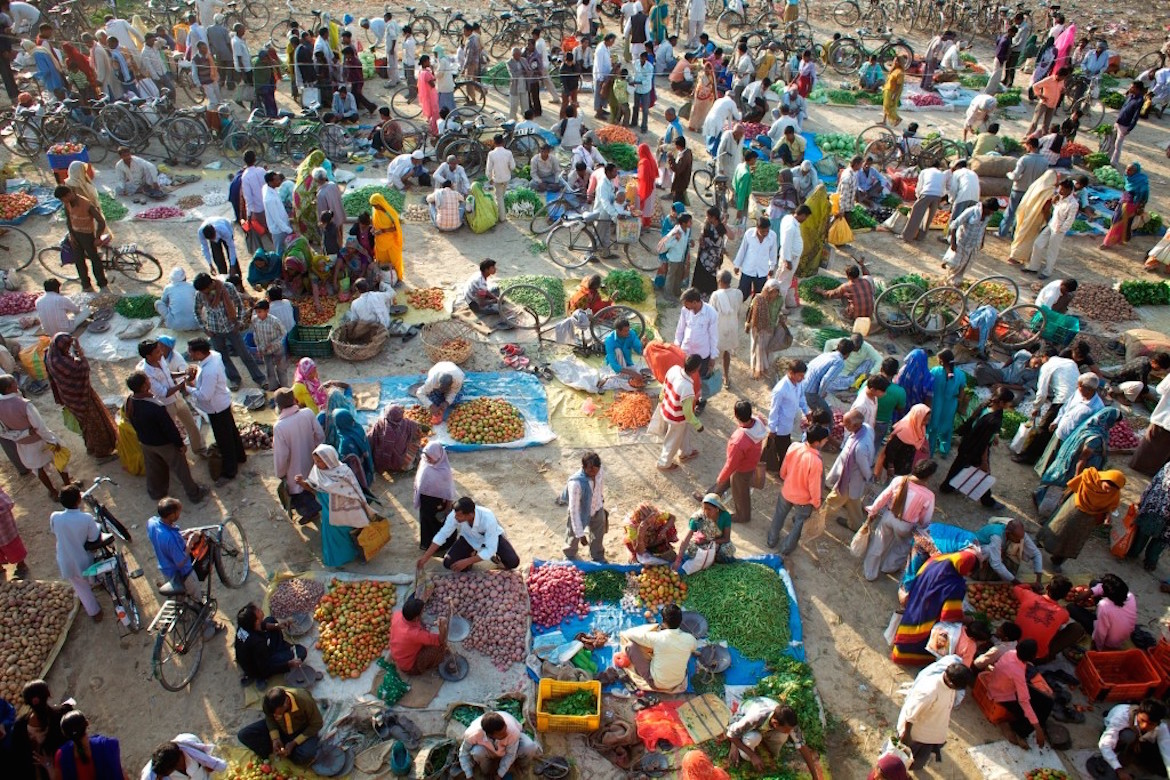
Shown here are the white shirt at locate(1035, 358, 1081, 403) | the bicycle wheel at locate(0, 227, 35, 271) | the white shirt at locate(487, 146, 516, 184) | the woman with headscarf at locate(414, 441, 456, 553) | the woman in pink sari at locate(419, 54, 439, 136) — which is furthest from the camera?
the woman in pink sari at locate(419, 54, 439, 136)

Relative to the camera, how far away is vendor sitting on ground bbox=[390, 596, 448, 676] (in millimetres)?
6254

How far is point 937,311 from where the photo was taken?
1062 centimetres

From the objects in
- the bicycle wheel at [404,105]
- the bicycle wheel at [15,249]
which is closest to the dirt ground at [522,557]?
the bicycle wheel at [15,249]

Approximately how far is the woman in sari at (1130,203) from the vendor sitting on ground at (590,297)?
8813 millimetres

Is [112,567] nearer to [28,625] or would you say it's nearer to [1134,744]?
[28,625]

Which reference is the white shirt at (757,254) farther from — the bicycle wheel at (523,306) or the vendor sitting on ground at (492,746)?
the vendor sitting on ground at (492,746)

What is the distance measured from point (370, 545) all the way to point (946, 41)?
18323 millimetres

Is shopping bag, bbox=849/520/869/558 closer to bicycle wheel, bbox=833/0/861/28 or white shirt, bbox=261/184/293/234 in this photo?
white shirt, bbox=261/184/293/234

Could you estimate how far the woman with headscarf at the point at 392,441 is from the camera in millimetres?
8375

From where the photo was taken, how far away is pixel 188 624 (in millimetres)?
6645

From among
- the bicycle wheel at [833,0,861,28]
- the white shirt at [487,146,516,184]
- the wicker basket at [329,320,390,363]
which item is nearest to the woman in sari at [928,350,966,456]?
the wicker basket at [329,320,390,363]

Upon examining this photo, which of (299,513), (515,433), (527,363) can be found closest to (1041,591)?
(515,433)

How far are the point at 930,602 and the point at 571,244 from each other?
7.61 m

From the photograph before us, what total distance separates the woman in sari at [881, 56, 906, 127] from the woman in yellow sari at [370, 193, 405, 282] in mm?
10782
